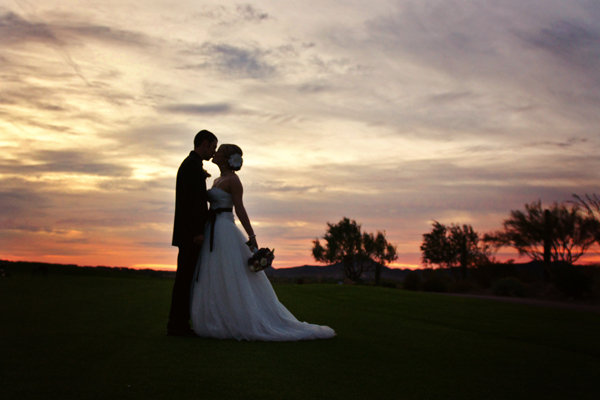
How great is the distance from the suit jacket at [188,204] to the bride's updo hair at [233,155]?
433mm

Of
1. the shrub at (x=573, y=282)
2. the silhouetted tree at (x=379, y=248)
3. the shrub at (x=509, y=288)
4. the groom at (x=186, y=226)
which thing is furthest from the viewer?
the silhouetted tree at (x=379, y=248)

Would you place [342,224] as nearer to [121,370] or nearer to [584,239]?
[584,239]

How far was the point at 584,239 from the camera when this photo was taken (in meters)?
A: 32.1

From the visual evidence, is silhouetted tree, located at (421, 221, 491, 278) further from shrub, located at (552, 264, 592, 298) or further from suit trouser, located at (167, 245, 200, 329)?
suit trouser, located at (167, 245, 200, 329)

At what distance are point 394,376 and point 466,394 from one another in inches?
28.6

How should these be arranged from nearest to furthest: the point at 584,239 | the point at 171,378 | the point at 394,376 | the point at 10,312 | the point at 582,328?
the point at 171,378 < the point at 394,376 < the point at 10,312 < the point at 582,328 < the point at 584,239

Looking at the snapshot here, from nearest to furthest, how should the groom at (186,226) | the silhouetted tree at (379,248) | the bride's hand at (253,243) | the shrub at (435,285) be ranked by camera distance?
1. the groom at (186,226)
2. the bride's hand at (253,243)
3. the shrub at (435,285)
4. the silhouetted tree at (379,248)

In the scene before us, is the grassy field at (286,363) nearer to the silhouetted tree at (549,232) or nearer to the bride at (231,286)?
the bride at (231,286)

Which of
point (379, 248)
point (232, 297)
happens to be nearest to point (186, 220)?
point (232, 297)

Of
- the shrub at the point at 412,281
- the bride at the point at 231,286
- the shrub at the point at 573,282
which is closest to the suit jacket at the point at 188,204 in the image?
the bride at the point at 231,286

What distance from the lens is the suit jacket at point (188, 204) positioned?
7578 mm

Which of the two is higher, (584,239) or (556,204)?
(556,204)

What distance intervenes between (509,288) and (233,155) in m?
22.8

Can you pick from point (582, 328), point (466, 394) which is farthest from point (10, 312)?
point (582, 328)
